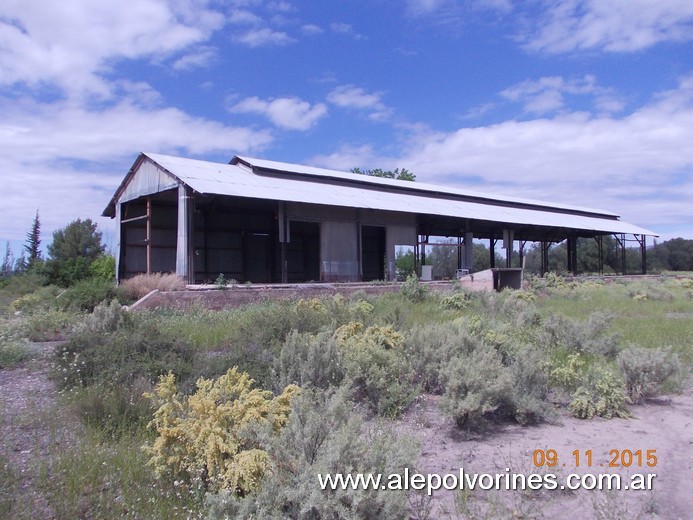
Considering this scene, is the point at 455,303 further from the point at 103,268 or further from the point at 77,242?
the point at 77,242

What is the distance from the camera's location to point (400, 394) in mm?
5715

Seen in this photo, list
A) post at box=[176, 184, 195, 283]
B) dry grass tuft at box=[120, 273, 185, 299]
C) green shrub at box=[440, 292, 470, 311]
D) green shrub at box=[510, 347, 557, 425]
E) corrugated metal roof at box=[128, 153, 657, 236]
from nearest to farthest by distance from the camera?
green shrub at box=[510, 347, 557, 425] < green shrub at box=[440, 292, 470, 311] < dry grass tuft at box=[120, 273, 185, 299] < post at box=[176, 184, 195, 283] < corrugated metal roof at box=[128, 153, 657, 236]

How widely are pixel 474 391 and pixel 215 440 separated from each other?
105 inches

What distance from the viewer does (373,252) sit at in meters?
32.2

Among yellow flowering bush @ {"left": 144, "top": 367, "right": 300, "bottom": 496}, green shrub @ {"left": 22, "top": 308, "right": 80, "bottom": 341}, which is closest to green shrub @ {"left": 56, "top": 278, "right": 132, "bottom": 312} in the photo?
green shrub @ {"left": 22, "top": 308, "right": 80, "bottom": 341}

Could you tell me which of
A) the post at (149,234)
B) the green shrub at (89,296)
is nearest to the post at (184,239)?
the post at (149,234)

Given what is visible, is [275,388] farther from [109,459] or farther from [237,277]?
[237,277]

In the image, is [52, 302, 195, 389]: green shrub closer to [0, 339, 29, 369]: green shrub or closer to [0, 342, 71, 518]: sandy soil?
[0, 342, 71, 518]: sandy soil

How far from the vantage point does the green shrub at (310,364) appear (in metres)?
5.86

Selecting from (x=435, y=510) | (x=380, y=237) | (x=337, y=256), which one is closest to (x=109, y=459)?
(x=435, y=510)

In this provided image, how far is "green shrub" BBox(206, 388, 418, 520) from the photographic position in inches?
119

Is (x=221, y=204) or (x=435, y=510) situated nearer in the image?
(x=435, y=510)

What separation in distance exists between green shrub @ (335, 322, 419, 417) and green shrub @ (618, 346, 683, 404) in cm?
252

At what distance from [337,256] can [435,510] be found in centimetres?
1871
